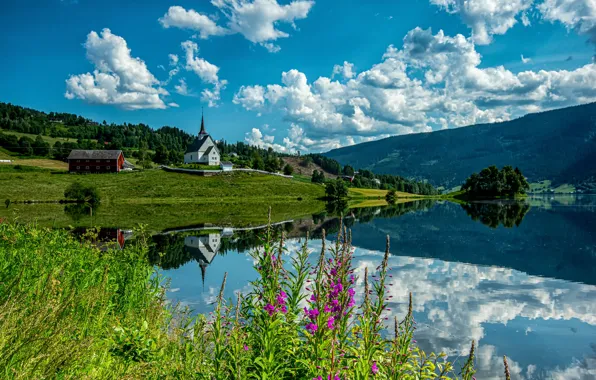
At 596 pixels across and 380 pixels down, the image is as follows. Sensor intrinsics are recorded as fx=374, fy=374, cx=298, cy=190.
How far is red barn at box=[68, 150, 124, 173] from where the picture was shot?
130 m

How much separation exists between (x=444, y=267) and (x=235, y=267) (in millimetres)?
14963

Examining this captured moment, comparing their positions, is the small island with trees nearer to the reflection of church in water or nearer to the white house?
the white house

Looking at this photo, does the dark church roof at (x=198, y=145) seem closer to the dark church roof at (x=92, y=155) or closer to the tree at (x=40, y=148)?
the dark church roof at (x=92, y=155)

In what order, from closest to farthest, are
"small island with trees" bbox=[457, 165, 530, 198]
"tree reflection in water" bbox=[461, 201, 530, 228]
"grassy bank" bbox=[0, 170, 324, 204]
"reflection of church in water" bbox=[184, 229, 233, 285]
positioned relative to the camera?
"reflection of church in water" bbox=[184, 229, 233, 285], "tree reflection in water" bbox=[461, 201, 530, 228], "grassy bank" bbox=[0, 170, 324, 204], "small island with trees" bbox=[457, 165, 530, 198]

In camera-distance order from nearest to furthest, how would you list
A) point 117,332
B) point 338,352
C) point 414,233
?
point 338,352 → point 117,332 → point 414,233

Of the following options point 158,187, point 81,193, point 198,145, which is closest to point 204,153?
point 198,145

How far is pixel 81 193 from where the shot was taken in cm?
8694

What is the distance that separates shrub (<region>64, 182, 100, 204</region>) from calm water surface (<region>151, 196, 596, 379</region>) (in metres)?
57.0

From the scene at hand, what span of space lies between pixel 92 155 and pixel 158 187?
137 feet

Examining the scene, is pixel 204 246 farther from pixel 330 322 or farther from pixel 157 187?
pixel 157 187

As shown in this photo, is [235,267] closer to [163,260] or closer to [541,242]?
[163,260]

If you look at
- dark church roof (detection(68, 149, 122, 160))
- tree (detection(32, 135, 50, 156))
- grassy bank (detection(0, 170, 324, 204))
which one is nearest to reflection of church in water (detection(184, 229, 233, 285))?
grassy bank (detection(0, 170, 324, 204))

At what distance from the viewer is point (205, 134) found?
175m

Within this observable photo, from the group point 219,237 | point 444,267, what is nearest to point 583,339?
point 444,267
